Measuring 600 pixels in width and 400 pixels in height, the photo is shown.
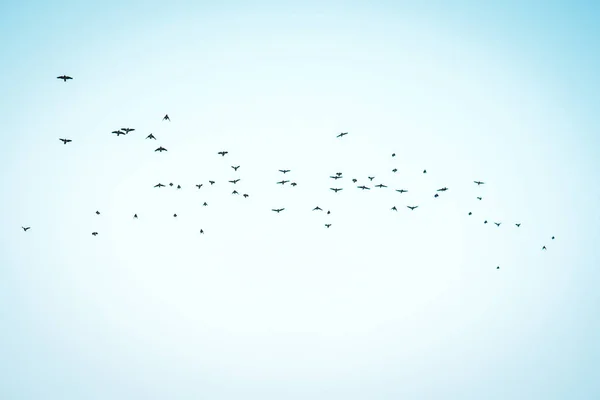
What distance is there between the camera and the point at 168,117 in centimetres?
5447

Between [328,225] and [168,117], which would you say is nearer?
[168,117]

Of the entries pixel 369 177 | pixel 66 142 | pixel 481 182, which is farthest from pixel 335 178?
pixel 66 142

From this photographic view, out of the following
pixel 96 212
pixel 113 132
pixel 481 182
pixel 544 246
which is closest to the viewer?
pixel 113 132

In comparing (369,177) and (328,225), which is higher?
(369,177)

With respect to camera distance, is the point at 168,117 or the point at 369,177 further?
the point at 369,177

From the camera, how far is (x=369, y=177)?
60.4 metres

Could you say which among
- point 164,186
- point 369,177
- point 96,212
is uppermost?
point 369,177

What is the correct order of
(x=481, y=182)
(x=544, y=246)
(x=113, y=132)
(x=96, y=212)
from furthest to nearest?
1. (x=544, y=246)
2. (x=481, y=182)
3. (x=96, y=212)
4. (x=113, y=132)

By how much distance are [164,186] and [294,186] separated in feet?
56.3

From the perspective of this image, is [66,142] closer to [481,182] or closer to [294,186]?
[294,186]

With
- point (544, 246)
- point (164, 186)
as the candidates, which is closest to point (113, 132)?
point (164, 186)

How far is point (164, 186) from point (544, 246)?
5680cm

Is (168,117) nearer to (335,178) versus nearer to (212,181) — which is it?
(212,181)

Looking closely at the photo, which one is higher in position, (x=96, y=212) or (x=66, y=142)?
(x=66, y=142)
